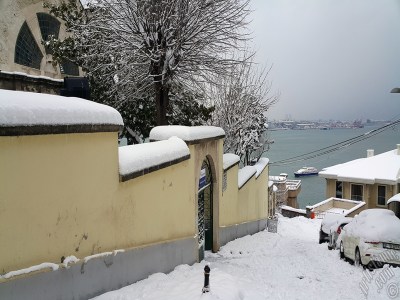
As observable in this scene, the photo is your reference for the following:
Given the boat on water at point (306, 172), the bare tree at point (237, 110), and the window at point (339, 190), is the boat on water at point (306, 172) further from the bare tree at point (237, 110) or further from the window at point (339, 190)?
the bare tree at point (237, 110)

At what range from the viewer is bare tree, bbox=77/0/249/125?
1311 cm

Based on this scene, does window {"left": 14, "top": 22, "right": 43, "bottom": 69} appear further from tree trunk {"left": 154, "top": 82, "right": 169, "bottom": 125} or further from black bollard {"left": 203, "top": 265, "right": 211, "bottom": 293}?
black bollard {"left": 203, "top": 265, "right": 211, "bottom": 293}

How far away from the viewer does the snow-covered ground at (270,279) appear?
5.99 meters

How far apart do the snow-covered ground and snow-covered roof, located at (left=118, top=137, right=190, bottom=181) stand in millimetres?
1696

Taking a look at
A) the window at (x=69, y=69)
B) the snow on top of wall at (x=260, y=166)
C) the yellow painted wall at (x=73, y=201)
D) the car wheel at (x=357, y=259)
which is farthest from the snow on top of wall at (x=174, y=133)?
the window at (x=69, y=69)

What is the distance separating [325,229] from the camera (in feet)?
56.5

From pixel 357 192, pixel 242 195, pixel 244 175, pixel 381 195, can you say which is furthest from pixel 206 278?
pixel 357 192

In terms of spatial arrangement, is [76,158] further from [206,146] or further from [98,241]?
[206,146]

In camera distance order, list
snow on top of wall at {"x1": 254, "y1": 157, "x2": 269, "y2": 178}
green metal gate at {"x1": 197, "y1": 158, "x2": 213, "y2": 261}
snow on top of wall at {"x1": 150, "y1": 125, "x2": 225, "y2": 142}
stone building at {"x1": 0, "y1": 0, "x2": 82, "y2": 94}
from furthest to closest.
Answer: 1. snow on top of wall at {"x1": 254, "y1": 157, "x2": 269, "y2": 178}
2. stone building at {"x1": 0, "y1": 0, "x2": 82, "y2": 94}
3. green metal gate at {"x1": 197, "y1": 158, "x2": 213, "y2": 261}
4. snow on top of wall at {"x1": 150, "y1": 125, "x2": 225, "y2": 142}

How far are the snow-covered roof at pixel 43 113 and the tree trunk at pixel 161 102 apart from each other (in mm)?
8576

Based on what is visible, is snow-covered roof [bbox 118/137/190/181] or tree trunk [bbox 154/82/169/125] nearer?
snow-covered roof [bbox 118/137/190/181]

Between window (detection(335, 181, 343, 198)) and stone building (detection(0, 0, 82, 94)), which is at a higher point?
stone building (detection(0, 0, 82, 94))

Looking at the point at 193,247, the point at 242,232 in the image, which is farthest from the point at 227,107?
the point at 193,247

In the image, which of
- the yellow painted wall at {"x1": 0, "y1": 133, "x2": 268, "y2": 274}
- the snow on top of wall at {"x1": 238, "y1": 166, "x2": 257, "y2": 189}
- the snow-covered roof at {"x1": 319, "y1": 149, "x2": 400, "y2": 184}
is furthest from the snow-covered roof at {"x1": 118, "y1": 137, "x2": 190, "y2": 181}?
the snow-covered roof at {"x1": 319, "y1": 149, "x2": 400, "y2": 184}
